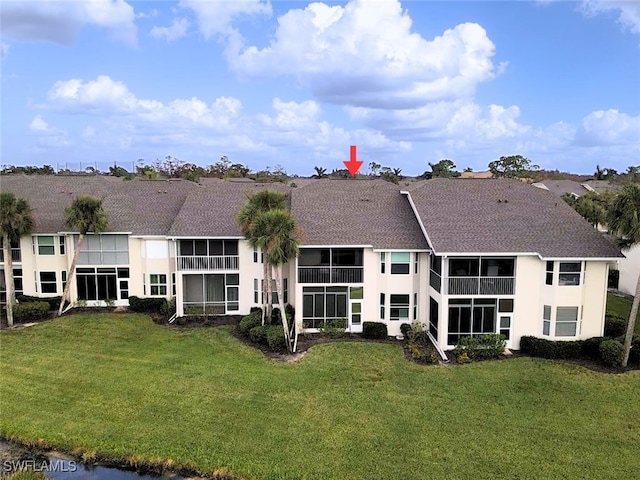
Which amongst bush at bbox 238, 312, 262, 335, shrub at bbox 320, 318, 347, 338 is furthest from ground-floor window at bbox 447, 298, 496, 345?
bush at bbox 238, 312, 262, 335

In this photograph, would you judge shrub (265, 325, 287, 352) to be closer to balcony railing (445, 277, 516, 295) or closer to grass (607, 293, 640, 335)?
balcony railing (445, 277, 516, 295)

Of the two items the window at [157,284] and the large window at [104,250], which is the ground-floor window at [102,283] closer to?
the large window at [104,250]

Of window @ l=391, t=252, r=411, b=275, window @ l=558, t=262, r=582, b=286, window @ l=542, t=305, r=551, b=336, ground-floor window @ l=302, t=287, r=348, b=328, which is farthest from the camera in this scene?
ground-floor window @ l=302, t=287, r=348, b=328

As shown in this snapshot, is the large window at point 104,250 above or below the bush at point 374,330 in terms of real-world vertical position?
above

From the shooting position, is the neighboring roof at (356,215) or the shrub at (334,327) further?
the neighboring roof at (356,215)

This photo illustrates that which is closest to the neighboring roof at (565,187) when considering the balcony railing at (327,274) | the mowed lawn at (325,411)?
the balcony railing at (327,274)

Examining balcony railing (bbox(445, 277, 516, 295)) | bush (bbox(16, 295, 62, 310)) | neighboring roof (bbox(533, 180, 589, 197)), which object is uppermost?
neighboring roof (bbox(533, 180, 589, 197))

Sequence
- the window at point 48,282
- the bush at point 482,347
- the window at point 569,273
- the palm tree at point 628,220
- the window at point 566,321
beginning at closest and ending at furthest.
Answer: the palm tree at point 628,220, the bush at point 482,347, the window at point 569,273, the window at point 566,321, the window at point 48,282

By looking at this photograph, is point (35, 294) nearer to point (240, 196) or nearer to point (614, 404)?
point (240, 196)
